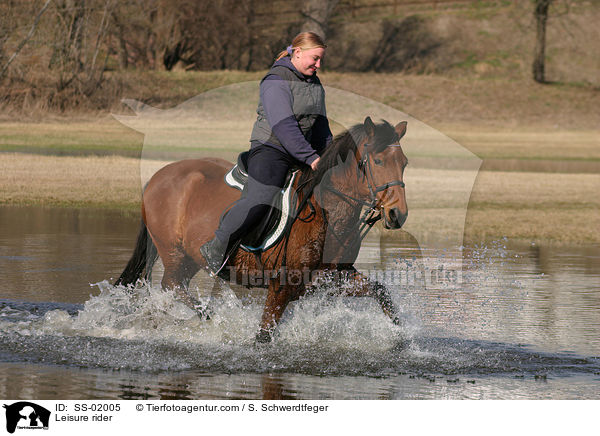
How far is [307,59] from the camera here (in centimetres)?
767

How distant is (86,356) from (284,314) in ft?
5.73

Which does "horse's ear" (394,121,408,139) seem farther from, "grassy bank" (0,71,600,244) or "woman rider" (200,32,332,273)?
"grassy bank" (0,71,600,244)

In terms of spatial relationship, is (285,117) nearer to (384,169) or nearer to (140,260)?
(384,169)

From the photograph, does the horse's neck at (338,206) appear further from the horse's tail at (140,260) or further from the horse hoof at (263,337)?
the horse's tail at (140,260)

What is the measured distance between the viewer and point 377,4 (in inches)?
2388

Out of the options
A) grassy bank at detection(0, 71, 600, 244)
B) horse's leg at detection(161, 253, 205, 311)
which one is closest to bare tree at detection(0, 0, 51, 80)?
grassy bank at detection(0, 71, 600, 244)

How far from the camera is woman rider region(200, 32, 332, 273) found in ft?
25.0

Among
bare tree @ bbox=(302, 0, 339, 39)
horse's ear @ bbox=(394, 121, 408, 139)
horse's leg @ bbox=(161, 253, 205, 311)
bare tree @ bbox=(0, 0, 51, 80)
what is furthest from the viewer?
bare tree @ bbox=(302, 0, 339, 39)

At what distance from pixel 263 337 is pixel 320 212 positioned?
1.12m

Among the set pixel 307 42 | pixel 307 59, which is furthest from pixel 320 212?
pixel 307 42

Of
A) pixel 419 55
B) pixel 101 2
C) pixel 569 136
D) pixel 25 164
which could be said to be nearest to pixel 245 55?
pixel 419 55

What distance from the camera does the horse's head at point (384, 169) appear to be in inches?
285

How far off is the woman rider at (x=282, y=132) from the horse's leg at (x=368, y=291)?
902mm

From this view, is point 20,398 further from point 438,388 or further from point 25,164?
point 25,164
